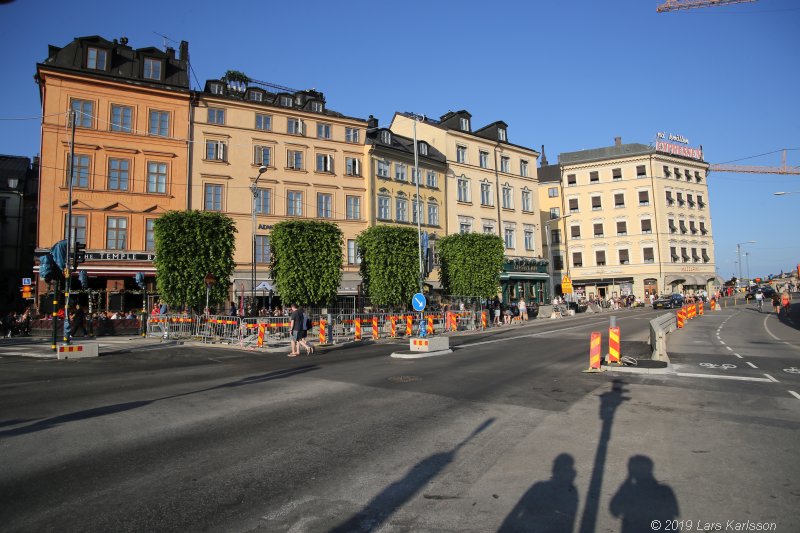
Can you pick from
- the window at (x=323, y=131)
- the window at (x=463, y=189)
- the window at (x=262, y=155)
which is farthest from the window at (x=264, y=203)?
the window at (x=463, y=189)

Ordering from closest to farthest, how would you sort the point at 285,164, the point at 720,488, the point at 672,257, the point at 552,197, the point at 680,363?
the point at 720,488
the point at 680,363
the point at 285,164
the point at 672,257
the point at 552,197

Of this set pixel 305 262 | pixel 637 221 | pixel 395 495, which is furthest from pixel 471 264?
pixel 637 221

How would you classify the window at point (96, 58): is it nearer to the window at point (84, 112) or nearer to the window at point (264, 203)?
the window at point (84, 112)

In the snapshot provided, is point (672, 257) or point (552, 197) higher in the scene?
point (552, 197)

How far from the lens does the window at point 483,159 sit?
48.8 meters

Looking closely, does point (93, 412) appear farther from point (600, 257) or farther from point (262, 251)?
point (600, 257)

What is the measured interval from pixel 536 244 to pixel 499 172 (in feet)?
30.6

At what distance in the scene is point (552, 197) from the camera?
65.7 m

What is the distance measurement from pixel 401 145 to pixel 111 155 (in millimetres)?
22948

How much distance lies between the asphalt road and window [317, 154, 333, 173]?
29612 mm

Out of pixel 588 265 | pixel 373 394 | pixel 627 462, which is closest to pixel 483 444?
pixel 627 462

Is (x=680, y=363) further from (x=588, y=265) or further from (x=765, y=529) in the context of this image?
(x=588, y=265)

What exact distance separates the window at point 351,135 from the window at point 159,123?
44.5 ft


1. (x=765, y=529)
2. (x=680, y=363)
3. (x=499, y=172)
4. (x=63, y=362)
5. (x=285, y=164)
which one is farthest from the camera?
(x=499, y=172)
